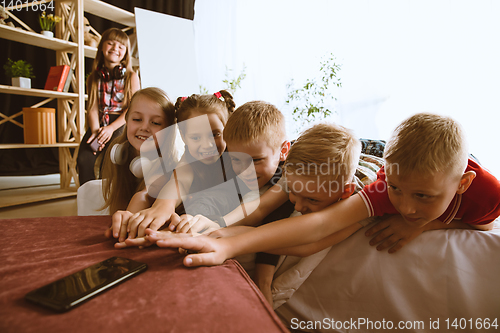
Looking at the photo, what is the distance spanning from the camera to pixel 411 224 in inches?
30.1

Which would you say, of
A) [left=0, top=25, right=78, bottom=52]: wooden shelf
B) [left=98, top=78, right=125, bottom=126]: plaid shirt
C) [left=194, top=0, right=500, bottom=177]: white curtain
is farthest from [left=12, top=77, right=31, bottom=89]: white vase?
[left=194, top=0, right=500, bottom=177]: white curtain

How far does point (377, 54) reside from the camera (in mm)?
2520

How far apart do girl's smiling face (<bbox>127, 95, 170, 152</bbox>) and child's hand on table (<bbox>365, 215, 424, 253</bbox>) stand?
0.84 m

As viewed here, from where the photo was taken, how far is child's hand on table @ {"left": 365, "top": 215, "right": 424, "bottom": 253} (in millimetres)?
767

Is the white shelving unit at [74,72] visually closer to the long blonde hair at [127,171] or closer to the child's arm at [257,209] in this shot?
the long blonde hair at [127,171]

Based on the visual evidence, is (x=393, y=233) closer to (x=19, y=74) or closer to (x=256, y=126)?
(x=256, y=126)

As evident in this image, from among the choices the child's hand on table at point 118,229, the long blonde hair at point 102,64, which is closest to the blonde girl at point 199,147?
the child's hand on table at point 118,229

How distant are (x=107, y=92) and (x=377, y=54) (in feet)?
7.43

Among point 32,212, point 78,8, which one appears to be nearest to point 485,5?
point 78,8

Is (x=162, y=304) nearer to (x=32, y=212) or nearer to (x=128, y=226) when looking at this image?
(x=128, y=226)

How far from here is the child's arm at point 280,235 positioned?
0.60 m

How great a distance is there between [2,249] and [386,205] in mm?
850

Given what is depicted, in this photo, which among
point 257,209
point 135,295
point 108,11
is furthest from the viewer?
point 108,11

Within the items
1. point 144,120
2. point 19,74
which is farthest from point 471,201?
point 19,74
